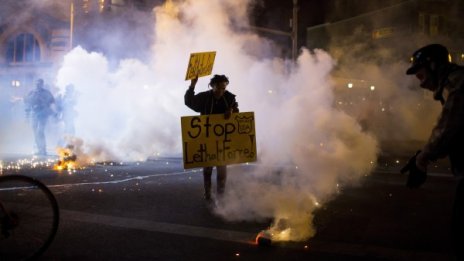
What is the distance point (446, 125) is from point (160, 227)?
10.8 ft

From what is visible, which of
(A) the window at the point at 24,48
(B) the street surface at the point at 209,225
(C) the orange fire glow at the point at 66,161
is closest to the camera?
(B) the street surface at the point at 209,225

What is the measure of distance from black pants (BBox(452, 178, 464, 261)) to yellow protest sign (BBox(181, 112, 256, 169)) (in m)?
3.66

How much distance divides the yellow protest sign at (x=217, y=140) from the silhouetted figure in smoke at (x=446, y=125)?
3.38 meters

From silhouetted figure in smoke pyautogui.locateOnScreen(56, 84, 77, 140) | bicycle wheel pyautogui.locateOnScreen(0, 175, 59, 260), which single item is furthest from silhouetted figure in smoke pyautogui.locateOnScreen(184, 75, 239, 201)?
silhouetted figure in smoke pyautogui.locateOnScreen(56, 84, 77, 140)

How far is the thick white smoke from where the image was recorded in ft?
23.0

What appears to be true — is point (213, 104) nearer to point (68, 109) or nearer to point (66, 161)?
point (66, 161)

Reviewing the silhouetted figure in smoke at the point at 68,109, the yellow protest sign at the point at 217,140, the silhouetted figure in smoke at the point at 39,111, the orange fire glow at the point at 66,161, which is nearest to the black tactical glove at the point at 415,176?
the yellow protest sign at the point at 217,140

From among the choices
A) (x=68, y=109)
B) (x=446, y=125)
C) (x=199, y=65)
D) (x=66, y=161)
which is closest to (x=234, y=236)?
(x=446, y=125)

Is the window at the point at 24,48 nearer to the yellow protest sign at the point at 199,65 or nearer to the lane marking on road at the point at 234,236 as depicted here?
the yellow protest sign at the point at 199,65

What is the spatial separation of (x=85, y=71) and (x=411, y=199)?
14591mm

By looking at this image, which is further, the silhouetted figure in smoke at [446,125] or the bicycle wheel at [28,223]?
the bicycle wheel at [28,223]

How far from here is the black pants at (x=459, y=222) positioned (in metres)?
2.77

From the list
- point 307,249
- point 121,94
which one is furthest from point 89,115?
point 307,249

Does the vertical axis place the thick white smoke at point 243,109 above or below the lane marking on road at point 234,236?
above
